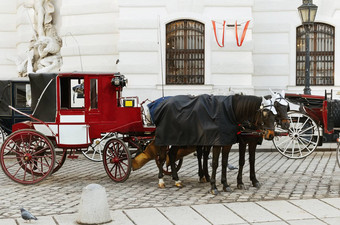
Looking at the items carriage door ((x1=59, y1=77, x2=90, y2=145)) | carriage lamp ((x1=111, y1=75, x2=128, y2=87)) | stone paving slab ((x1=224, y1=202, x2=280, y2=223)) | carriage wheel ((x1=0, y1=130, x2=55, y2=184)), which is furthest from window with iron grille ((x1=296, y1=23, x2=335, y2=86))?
stone paving slab ((x1=224, y1=202, x2=280, y2=223))

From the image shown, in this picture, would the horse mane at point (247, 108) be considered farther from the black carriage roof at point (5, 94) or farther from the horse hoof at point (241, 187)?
the black carriage roof at point (5, 94)

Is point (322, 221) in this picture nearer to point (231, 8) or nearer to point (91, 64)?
point (231, 8)

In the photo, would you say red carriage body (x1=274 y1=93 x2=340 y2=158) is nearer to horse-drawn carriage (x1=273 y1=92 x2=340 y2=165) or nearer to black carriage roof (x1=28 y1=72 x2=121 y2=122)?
horse-drawn carriage (x1=273 y1=92 x2=340 y2=165)

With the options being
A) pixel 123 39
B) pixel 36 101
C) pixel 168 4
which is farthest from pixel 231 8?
pixel 36 101

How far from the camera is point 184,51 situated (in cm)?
1722

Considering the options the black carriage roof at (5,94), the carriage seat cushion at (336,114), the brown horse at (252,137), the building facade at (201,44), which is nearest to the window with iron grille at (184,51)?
the building facade at (201,44)

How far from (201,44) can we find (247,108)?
8908mm

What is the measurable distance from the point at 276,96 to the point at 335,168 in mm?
3495

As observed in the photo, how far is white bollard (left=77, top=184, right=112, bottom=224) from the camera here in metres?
6.60

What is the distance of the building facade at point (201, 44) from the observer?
16969mm

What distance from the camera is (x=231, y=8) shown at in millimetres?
17031

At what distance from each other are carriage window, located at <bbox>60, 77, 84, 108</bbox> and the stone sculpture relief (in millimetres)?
9612

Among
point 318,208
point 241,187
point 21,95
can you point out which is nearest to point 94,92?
point 241,187

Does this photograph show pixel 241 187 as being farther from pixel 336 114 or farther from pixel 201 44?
pixel 201 44
